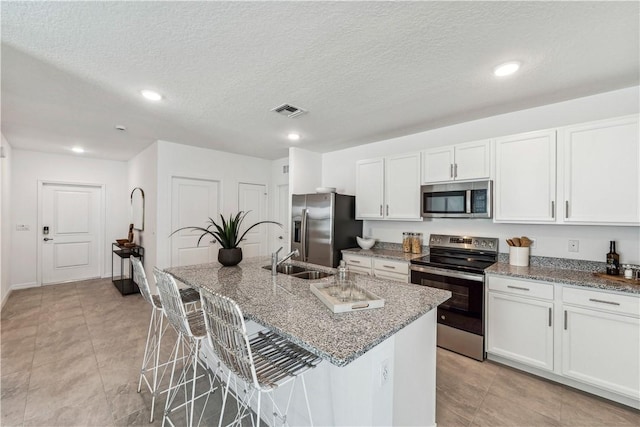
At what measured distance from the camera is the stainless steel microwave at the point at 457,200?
280 centimetres

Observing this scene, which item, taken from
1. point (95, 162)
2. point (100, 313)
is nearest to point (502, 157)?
point (100, 313)

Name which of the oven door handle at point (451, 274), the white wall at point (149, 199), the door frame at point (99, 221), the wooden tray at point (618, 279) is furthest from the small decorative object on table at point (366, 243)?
the door frame at point (99, 221)

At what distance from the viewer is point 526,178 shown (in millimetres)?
2557

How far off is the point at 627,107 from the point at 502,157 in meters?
0.96

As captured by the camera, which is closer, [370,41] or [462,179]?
[370,41]

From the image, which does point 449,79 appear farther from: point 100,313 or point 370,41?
point 100,313

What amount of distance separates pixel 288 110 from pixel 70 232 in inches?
210

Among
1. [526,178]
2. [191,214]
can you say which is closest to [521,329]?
[526,178]

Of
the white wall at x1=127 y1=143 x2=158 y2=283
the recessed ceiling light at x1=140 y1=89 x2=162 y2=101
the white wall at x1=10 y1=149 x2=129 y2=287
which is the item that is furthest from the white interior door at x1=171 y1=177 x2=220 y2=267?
the white wall at x1=10 y1=149 x2=129 y2=287

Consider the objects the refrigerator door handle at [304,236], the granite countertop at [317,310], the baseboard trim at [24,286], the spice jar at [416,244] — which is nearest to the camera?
the granite countertop at [317,310]

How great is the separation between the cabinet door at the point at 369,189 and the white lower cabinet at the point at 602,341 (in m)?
2.05

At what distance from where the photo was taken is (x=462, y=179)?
2932 mm

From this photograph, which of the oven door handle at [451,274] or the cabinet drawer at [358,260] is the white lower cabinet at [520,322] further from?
the cabinet drawer at [358,260]

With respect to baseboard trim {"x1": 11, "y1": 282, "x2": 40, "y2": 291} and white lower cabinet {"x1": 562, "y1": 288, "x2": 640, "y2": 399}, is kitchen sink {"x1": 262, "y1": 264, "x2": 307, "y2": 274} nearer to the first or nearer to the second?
white lower cabinet {"x1": 562, "y1": 288, "x2": 640, "y2": 399}
